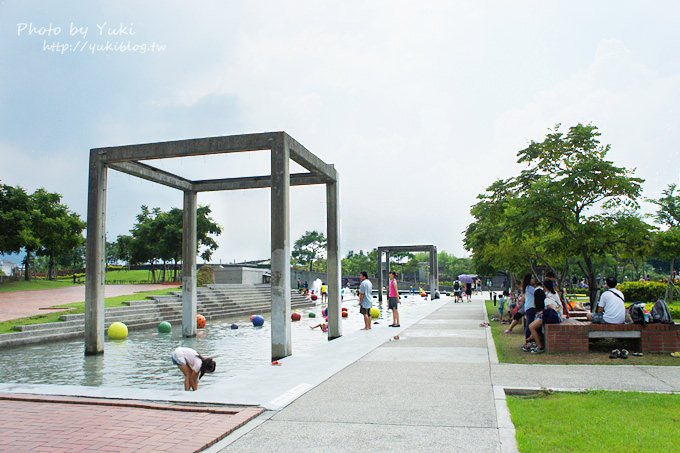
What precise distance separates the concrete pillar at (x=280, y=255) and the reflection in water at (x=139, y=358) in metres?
0.66

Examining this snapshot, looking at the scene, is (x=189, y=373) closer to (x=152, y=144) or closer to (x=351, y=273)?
(x=152, y=144)

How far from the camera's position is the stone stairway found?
612 inches

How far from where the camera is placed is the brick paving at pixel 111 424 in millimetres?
5062

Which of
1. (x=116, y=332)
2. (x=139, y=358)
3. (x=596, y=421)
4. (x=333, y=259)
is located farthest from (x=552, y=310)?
(x=116, y=332)

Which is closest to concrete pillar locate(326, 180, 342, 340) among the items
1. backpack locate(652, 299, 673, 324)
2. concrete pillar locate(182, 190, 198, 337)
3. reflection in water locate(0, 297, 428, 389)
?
reflection in water locate(0, 297, 428, 389)

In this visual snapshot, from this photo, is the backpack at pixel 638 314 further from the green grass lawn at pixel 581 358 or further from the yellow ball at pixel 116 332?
the yellow ball at pixel 116 332

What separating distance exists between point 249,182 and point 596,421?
11686mm

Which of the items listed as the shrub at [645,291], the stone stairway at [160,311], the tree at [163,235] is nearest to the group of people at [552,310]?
the stone stairway at [160,311]

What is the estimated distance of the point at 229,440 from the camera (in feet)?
16.9

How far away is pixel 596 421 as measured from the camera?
5.38m

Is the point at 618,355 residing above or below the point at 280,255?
below

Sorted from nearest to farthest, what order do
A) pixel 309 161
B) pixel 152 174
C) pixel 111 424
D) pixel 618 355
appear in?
pixel 111 424 < pixel 618 355 < pixel 309 161 < pixel 152 174

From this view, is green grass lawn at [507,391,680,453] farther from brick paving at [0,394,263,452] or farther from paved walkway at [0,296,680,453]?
brick paving at [0,394,263,452]

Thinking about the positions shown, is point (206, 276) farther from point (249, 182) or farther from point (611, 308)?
point (611, 308)
